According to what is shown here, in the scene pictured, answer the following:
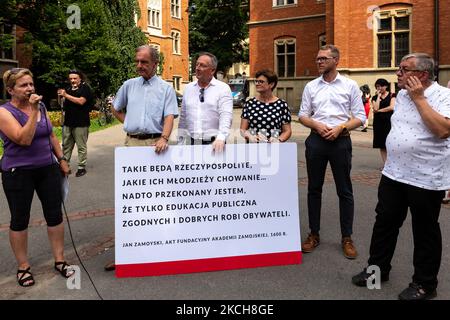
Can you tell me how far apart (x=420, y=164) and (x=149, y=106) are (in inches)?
98.2

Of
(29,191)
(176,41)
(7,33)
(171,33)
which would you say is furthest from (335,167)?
(176,41)

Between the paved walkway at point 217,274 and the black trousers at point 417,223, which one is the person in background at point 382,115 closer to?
the paved walkway at point 217,274

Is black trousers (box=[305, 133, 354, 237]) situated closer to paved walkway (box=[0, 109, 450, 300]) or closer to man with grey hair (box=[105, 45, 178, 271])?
paved walkway (box=[0, 109, 450, 300])

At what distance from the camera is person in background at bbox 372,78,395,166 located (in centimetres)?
881

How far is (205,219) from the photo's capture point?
4.57 meters

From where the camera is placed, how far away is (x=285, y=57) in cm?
3344

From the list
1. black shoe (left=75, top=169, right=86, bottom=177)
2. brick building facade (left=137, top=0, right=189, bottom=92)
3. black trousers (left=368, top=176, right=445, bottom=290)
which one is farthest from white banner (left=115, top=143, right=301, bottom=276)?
brick building facade (left=137, top=0, right=189, bottom=92)

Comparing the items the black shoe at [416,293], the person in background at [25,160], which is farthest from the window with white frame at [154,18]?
the black shoe at [416,293]

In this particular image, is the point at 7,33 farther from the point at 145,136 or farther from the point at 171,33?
the point at 171,33

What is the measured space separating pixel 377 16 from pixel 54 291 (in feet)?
80.1

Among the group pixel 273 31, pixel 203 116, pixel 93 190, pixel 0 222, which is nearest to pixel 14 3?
pixel 273 31

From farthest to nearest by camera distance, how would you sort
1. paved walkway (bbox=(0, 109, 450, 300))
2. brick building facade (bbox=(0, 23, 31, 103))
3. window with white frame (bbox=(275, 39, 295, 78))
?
1. window with white frame (bbox=(275, 39, 295, 78))
2. brick building facade (bbox=(0, 23, 31, 103))
3. paved walkway (bbox=(0, 109, 450, 300))

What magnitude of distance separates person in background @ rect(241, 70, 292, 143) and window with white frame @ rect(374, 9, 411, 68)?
2147 cm
